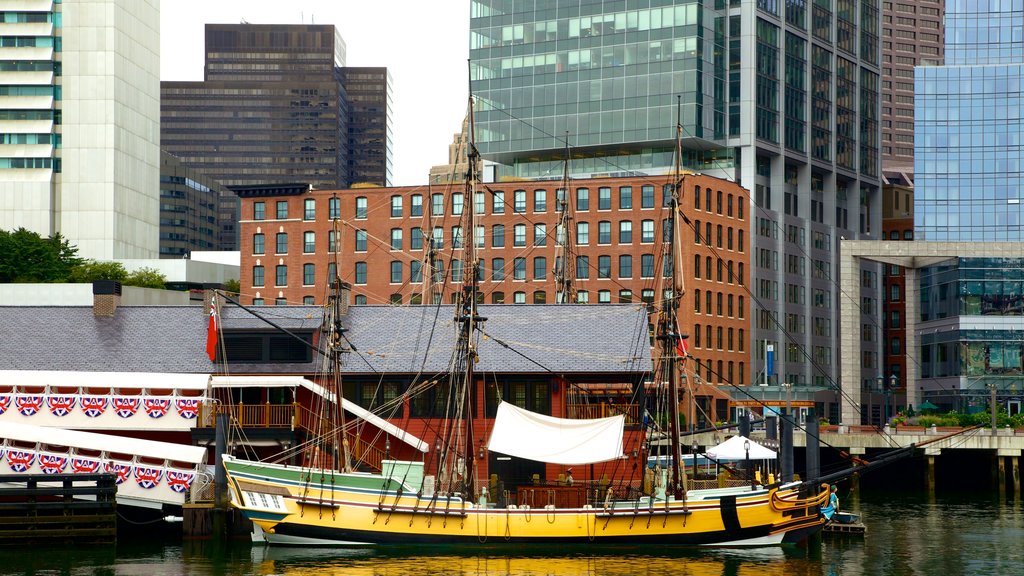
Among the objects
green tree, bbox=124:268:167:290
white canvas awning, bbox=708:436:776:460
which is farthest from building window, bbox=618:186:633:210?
white canvas awning, bbox=708:436:776:460

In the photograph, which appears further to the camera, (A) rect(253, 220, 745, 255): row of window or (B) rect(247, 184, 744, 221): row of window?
(B) rect(247, 184, 744, 221): row of window

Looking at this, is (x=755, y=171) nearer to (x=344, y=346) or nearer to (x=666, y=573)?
(x=344, y=346)

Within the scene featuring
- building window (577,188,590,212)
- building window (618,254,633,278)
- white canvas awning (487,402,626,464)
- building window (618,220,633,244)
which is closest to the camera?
white canvas awning (487,402,626,464)

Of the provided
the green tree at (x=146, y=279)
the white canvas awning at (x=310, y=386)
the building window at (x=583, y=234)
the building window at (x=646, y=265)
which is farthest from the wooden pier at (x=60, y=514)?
the green tree at (x=146, y=279)

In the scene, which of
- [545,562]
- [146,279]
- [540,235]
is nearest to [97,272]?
[146,279]

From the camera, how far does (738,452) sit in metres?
66.2

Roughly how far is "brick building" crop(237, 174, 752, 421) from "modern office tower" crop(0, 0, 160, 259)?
40998mm

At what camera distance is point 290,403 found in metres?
65.2

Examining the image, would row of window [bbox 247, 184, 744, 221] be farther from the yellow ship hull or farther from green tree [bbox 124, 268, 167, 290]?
the yellow ship hull

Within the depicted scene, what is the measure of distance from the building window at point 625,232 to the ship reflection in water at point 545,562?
263ft

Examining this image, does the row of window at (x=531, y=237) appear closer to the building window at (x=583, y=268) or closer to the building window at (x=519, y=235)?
the building window at (x=519, y=235)

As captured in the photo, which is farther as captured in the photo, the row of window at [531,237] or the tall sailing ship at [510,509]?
the row of window at [531,237]

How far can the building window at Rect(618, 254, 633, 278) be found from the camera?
135 m

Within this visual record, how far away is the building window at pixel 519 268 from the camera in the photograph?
136 m
